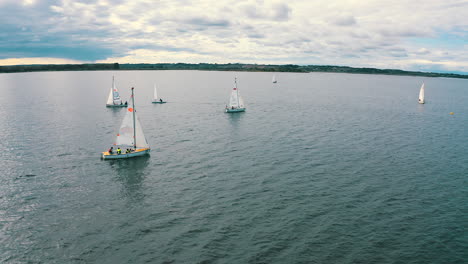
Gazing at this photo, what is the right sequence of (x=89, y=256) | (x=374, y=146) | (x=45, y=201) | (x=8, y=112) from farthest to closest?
(x=8, y=112) < (x=374, y=146) < (x=45, y=201) < (x=89, y=256)

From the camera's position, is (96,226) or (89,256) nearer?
(89,256)

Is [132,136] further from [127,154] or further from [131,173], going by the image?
[131,173]

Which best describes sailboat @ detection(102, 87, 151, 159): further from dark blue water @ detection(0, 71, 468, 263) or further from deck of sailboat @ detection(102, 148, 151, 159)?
dark blue water @ detection(0, 71, 468, 263)

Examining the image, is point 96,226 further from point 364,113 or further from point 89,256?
point 364,113

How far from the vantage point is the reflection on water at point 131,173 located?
47.6 metres

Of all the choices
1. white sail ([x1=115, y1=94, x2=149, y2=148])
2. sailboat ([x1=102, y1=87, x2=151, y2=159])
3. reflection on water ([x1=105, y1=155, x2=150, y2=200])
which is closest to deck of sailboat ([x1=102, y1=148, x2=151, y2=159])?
sailboat ([x1=102, y1=87, x2=151, y2=159])

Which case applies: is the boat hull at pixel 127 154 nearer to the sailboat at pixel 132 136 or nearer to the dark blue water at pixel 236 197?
the sailboat at pixel 132 136

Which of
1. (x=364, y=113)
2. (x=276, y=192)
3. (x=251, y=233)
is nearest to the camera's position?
(x=251, y=233)

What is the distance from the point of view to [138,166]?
58.6 metres

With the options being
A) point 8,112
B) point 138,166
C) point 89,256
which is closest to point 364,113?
point 138,166

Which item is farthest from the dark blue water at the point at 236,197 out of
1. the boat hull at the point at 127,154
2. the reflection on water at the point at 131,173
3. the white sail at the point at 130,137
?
the white sail at the point at 130,137

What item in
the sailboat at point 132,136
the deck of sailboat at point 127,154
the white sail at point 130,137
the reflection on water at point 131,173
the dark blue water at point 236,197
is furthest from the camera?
the white sail at point 130,137

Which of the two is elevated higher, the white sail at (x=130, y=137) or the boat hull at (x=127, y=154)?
the white sail at (x=130, y=137)

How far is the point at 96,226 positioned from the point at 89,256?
585 centimetres
